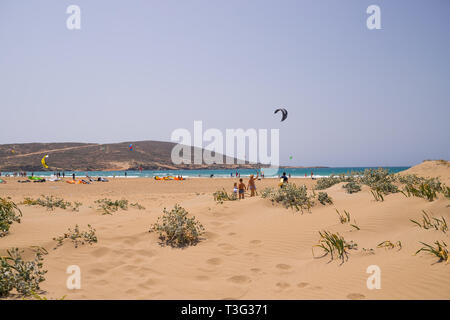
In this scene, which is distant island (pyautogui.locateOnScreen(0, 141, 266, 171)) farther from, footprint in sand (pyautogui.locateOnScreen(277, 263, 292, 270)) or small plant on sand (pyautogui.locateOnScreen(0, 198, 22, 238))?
footprint in sand (pyautogui.locateOnScreen(277, 263, 292, 270))

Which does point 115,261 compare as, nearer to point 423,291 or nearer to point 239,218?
point 239,218

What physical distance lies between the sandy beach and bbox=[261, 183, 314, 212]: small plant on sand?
0.42 m

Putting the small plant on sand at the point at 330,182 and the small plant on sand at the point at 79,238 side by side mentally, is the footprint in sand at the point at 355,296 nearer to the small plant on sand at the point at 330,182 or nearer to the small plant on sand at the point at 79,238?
the small plant on sand at the point at 79,238

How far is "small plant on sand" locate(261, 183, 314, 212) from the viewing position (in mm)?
8809

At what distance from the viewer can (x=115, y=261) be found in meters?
5.25

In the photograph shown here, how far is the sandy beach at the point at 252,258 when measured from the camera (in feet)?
13.0

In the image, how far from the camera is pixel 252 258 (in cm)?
558

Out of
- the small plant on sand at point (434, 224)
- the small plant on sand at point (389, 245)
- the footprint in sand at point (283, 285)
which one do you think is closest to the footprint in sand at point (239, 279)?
the footprint in sand at point (283, 285)

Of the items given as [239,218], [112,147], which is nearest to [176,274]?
[239,218]

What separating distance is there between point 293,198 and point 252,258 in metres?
4.17

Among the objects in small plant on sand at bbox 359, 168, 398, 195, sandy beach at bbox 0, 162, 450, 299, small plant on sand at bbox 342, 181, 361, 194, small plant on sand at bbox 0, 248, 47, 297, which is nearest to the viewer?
small plant on sand at bbox 0, 248, 47, 297

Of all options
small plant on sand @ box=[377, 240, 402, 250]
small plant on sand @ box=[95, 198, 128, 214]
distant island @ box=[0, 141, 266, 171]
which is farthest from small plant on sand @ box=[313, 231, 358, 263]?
distant island @ box=[0, 141, 266, 171]

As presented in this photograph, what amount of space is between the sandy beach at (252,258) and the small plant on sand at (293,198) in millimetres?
423

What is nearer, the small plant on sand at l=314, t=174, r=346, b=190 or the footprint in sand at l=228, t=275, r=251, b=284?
the footprint in sand at l=228, t=275, r=251, b=284
